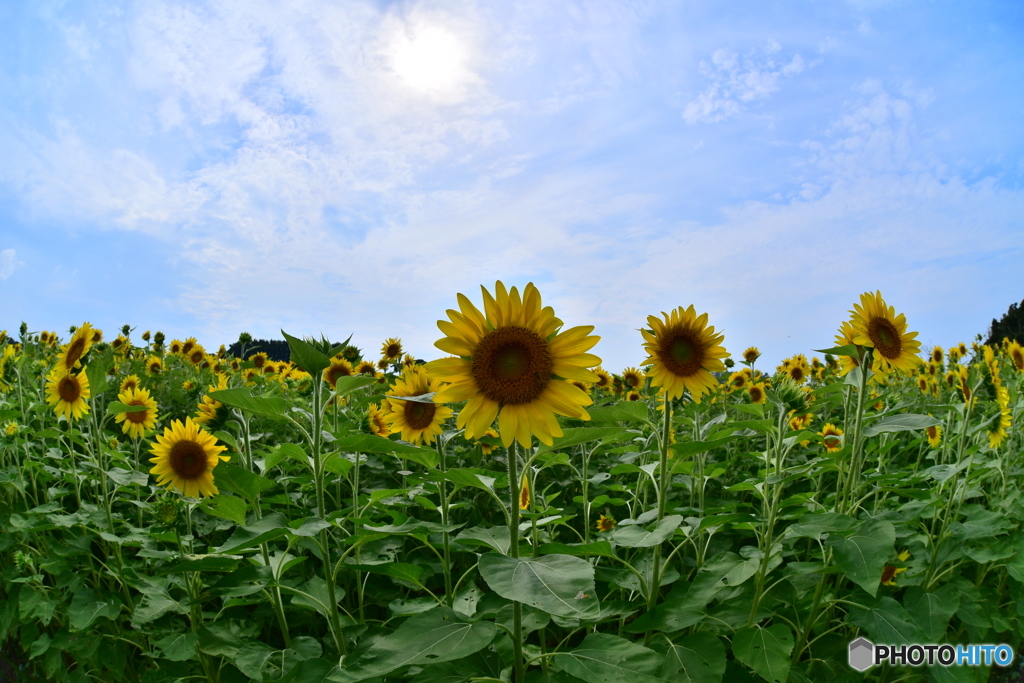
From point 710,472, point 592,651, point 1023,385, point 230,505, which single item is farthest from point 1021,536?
point 230,505

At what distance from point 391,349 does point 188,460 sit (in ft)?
13.4

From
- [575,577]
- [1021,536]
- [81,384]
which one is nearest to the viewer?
[575,577]

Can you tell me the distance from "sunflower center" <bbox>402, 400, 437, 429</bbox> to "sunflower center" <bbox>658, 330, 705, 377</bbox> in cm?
115

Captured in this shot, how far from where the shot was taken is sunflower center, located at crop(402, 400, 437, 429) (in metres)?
3.03

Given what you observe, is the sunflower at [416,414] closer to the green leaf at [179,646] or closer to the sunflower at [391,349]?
the green leaf at [179,646]

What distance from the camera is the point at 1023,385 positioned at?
12.5ft

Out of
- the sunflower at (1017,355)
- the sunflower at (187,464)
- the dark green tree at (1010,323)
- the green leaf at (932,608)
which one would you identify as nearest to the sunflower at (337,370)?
the sunflower at (187,464)

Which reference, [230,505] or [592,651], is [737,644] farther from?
[230,505]

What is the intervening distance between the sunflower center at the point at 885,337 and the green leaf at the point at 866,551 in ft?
2.77

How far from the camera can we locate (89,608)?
2959 millimetres

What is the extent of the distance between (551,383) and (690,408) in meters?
1.49

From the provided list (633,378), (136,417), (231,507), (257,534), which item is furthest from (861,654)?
(633,378)

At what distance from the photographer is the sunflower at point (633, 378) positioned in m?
7.49

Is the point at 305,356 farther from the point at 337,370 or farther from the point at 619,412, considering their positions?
the point at 337,370
